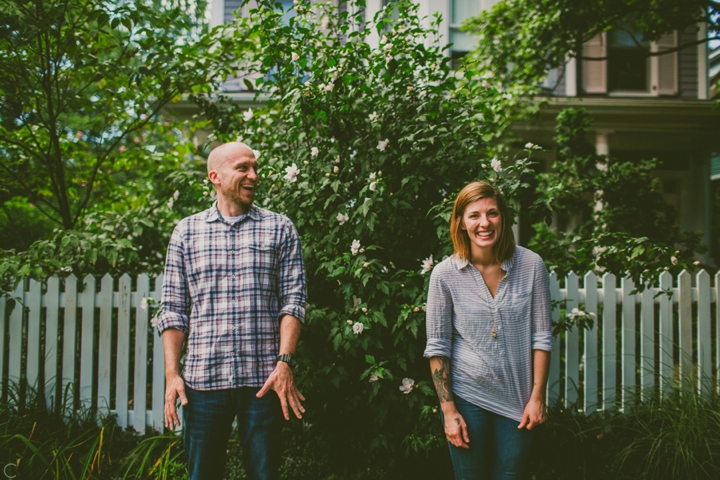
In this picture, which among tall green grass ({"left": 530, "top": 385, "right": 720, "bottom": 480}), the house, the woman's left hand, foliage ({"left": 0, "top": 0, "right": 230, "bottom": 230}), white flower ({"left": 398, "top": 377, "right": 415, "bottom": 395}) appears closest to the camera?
the woman's left hand

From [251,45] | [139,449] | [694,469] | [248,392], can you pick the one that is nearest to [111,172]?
[251,45]

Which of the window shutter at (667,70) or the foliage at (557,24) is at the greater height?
the window shutter at (667,70)

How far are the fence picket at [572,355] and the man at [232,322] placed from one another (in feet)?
7.52

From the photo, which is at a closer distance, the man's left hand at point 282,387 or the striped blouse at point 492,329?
the striped blouse at point 492,329

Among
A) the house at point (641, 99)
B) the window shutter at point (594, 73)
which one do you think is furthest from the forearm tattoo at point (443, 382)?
the window shutter at point (594, 73)

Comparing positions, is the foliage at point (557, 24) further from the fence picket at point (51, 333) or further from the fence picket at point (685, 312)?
the fence picket at point (51, 333)

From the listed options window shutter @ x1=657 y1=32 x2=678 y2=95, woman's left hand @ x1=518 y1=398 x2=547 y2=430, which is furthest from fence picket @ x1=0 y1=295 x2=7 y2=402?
window shutter @ x1=657 y1=32 x2=678 y2=95

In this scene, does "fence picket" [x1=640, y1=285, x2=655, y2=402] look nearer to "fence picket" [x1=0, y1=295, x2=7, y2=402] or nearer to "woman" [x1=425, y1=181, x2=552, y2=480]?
"woman" [x1=425, y1=181, x2=552, y2=480]

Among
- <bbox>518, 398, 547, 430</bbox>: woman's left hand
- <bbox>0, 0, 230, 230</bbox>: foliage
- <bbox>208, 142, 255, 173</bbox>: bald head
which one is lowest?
<bbox>518, 398, 547, 430</bbox>: woman's left hand

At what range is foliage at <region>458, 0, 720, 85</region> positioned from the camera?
227 inches

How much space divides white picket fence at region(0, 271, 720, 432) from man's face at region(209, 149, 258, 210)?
1.89 meters

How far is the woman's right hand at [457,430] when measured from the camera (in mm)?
1960

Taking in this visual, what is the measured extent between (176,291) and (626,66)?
10457mm

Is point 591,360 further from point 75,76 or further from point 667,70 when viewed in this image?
point 667,70
